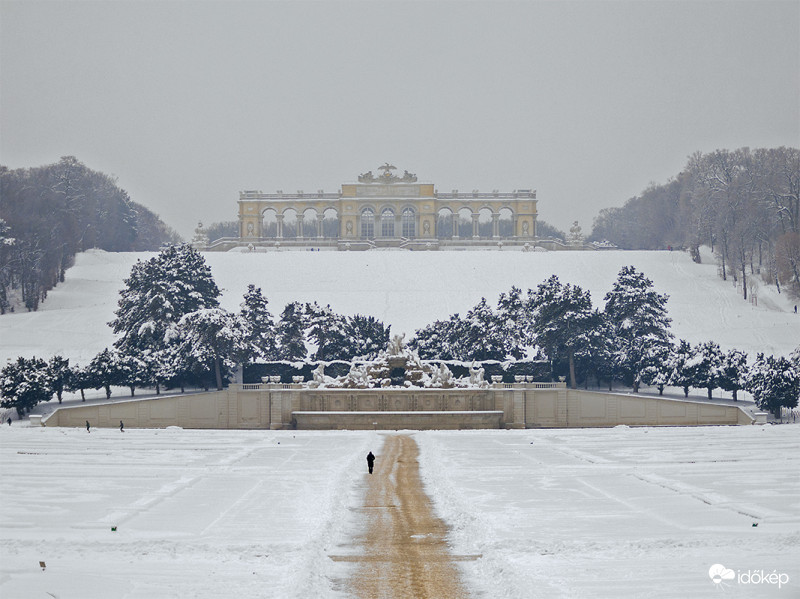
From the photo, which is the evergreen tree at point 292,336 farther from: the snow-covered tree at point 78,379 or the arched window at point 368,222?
the arched window at point 368,222

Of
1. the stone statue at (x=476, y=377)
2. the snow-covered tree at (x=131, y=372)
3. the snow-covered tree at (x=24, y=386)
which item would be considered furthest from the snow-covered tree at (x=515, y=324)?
the snow-covered tree at (x=24, y=386)

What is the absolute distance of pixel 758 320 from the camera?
74.8 metres

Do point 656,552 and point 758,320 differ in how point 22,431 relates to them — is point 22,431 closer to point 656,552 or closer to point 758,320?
point 656,552

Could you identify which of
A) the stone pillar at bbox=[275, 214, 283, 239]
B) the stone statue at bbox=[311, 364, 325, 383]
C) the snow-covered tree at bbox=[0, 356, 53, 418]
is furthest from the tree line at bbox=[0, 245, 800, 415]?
the stone pillar at bbox=[275, 214, 283, 239]

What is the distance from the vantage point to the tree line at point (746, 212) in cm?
8212

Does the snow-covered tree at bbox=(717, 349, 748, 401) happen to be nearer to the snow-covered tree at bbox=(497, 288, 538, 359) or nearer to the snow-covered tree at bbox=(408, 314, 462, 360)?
the snow-covered tree at bbox=(497, 288, 538, 359)

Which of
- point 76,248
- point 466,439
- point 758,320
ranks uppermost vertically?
point 76,248

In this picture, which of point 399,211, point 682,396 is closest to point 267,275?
point 399,211

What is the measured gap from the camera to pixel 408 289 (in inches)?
3472

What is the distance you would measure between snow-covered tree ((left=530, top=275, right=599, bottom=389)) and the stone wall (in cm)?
284

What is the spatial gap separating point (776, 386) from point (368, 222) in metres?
69.4

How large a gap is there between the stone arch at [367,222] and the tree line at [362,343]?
48.7m

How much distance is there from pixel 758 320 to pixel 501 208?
159ft

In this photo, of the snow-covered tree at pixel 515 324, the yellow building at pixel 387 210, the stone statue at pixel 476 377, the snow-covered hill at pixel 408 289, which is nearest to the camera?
the stone statue at pixel 476 377
